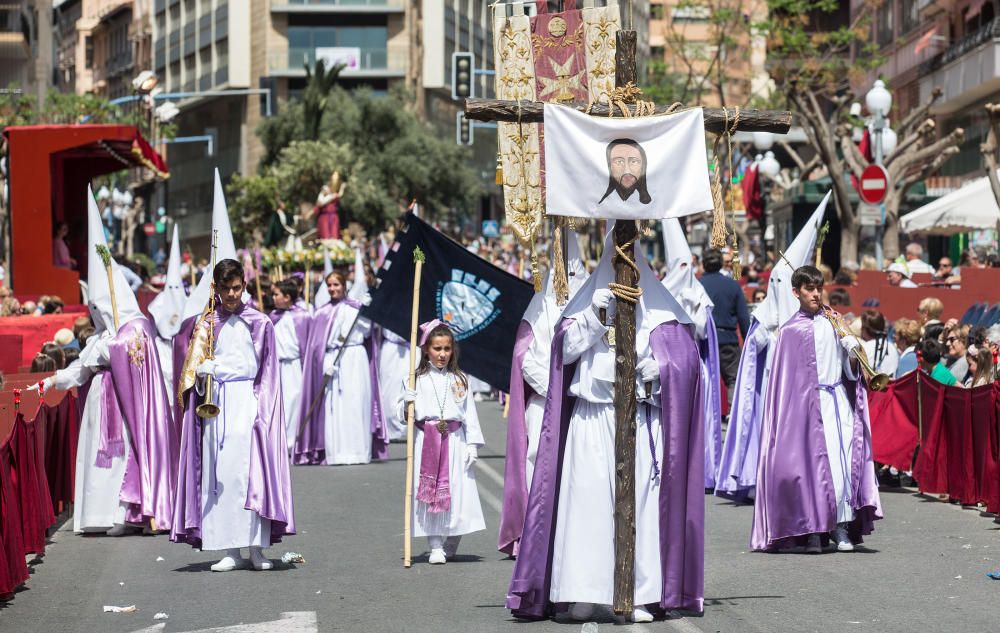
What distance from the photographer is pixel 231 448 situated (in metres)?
12.0

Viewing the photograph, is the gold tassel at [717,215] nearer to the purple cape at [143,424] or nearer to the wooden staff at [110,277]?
the wooden staff at [110,277]

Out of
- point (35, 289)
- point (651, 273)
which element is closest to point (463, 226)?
point (35, 289)

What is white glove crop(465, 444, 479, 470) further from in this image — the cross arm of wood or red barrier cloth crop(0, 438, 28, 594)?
the cross arm of wood

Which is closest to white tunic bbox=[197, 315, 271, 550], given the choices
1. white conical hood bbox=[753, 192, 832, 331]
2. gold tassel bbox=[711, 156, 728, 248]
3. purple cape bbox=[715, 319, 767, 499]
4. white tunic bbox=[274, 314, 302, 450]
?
gold tassel bbox=[711, 156, 728, 248]

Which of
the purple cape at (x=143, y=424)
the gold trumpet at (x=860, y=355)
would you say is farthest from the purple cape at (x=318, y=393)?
the gold trumpet at (x=860, y=355)

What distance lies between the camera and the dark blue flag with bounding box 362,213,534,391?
15.3 metres

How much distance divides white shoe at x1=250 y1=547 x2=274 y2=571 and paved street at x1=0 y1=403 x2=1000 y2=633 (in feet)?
0.36

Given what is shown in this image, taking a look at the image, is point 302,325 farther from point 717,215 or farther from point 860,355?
point 717,215

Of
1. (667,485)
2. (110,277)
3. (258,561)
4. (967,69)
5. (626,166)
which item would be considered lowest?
(258,561)

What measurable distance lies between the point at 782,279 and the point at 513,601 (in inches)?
248

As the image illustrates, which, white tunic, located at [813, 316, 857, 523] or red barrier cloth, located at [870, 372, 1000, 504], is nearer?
white tunic, located at [813, 316, 857, 523]

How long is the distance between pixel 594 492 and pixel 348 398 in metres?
10.9

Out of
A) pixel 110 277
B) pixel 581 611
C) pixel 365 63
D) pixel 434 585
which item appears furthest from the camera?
pixel 365 63

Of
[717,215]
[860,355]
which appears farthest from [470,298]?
[717,215]
